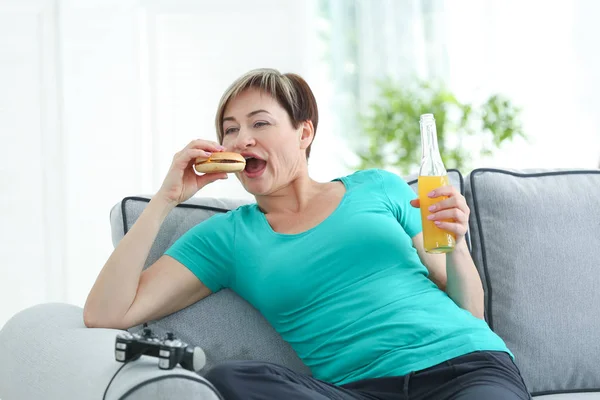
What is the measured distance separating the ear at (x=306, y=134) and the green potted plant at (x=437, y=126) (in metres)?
1.90

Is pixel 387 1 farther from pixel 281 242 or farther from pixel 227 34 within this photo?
pixel 281 242

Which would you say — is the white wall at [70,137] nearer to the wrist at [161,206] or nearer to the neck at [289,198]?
the neck at [289,198]

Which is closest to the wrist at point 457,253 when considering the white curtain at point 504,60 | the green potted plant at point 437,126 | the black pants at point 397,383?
the black pants at point 397,383

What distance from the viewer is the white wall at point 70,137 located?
372cm

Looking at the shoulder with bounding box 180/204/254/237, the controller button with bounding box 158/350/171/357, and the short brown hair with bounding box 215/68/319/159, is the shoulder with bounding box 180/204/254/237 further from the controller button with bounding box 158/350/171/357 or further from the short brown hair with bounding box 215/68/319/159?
the controller button with bounding box 158/350/171/357

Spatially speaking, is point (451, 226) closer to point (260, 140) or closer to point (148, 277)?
point (260, 140)

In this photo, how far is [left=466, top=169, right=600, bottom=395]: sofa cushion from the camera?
1.79 metres

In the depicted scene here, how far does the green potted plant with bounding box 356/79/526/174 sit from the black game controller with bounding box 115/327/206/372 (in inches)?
108

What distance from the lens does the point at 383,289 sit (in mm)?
1626

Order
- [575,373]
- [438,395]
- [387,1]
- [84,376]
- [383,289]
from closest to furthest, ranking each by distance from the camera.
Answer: [84,376]
[438,395]
[383,289]
[575,373]
[387,1]

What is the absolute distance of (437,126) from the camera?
3.77m

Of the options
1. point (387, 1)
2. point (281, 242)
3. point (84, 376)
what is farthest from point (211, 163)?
point (387, 1)

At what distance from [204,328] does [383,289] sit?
0.43 meters

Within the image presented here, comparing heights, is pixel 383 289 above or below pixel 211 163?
below
